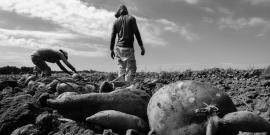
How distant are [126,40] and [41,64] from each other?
13.6ft

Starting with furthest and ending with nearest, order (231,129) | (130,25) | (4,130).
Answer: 1. (130,25)
2. (4,130)
3. (231,129)

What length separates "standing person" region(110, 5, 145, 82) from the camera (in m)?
Answer: 8.32

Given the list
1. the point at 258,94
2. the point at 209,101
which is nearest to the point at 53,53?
the point at 258,94

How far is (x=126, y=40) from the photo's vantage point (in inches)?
329

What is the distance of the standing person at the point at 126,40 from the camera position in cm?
832

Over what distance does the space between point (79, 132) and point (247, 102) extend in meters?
3.09

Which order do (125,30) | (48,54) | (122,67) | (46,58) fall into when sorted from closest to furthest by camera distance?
1. (125,30)
2. (122,67)
3. (48,54)
4. (46,58)

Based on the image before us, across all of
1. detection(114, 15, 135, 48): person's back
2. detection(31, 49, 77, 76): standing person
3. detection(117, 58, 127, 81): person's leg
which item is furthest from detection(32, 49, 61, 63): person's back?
detection(114, 15, 135, 48): person's back

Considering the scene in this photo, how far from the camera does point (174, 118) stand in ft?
12.3

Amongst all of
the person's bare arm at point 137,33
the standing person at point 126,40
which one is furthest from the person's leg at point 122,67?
the person's bare arm at point 137,33

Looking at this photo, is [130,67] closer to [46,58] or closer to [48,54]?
[48,54]

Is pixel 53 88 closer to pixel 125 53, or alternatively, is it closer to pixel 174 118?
pixel 125 53

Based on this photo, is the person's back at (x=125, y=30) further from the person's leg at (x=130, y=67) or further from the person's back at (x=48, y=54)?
the person's back at (x=48, y=54)

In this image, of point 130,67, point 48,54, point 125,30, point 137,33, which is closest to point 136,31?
point 137,33
